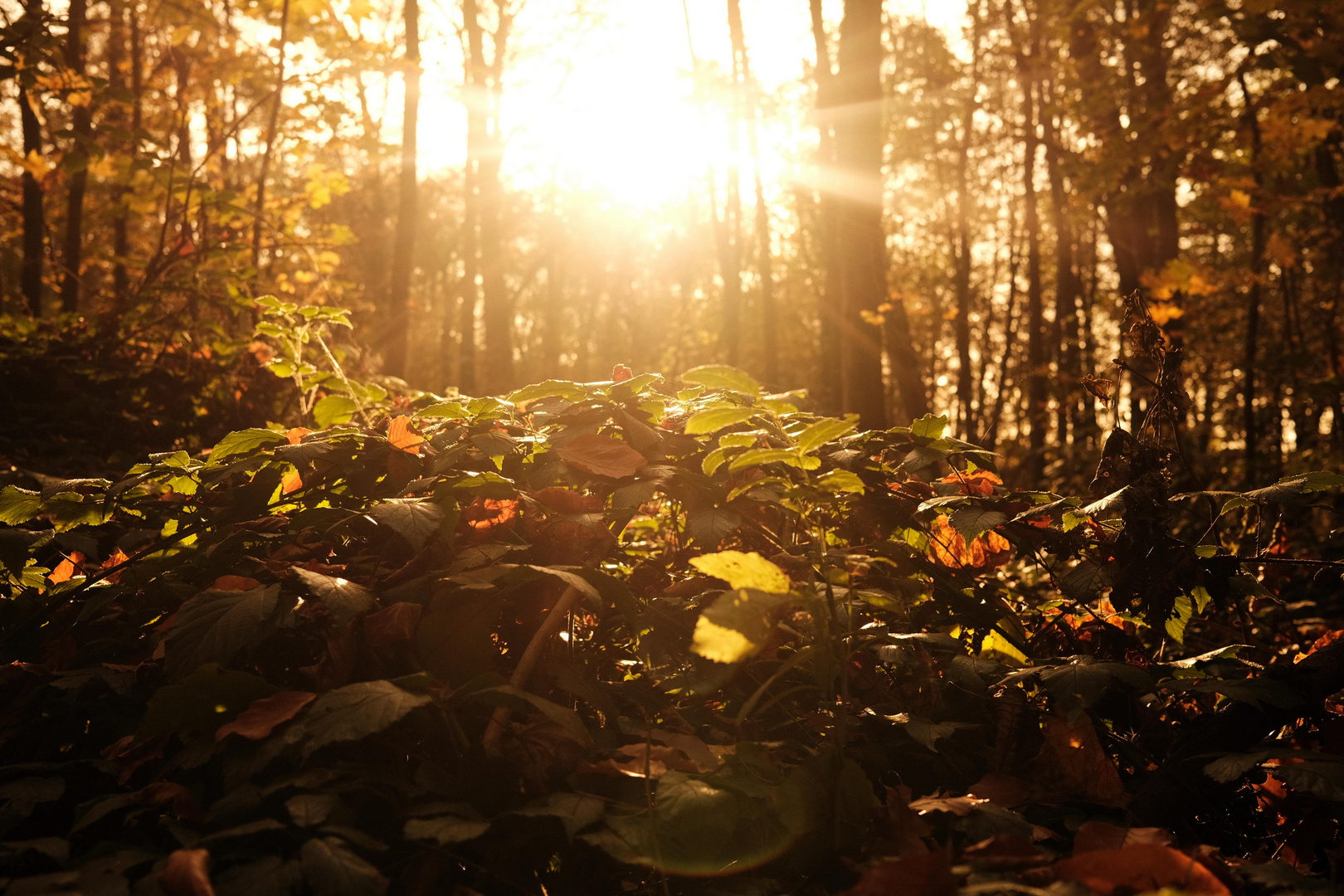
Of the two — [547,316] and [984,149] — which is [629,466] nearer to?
[984,149]

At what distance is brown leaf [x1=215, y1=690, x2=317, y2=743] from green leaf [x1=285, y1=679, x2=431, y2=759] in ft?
0.09

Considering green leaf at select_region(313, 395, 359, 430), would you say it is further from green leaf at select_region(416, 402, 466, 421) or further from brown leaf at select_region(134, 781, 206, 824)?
brown leaf at select_region(134, 781, 206, 824)

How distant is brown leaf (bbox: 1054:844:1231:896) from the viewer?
1.08m

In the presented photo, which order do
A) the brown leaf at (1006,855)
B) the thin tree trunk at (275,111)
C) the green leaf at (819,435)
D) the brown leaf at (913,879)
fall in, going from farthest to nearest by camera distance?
the thin tree trunk at (275,111) < the green leaf at (819,435) < the brown leaf at (1006,855) < the brown leaf at (913,879)

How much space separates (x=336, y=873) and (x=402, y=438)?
1.09 metres

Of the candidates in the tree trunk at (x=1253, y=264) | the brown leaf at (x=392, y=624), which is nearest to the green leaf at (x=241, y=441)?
the brown leaf at (x=392, y=624)

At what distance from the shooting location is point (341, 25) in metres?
7.07

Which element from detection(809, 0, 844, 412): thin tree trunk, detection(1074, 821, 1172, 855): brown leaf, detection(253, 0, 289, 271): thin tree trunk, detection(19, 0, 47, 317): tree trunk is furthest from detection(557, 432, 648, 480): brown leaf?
detection(19, 0, 47, 317): tree trunk

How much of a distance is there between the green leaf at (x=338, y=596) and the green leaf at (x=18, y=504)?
81 centimetres

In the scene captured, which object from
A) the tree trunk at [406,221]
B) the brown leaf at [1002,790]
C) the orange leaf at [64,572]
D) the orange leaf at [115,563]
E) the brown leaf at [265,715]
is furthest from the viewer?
the tree trunk at [406,221]

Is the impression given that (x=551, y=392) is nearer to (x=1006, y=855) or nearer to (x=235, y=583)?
(x=235, y=583)

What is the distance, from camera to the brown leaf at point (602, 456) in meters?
1.79

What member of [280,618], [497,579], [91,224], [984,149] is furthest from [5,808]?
[984,149]

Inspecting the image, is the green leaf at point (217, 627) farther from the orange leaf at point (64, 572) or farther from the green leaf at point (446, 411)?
the orange leaf at point (64, 572)
